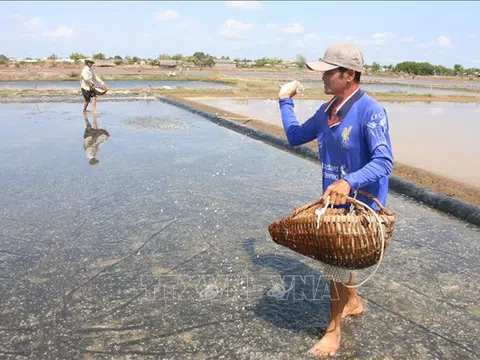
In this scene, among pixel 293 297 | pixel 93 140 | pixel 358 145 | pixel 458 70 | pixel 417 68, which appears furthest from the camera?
pixel 458 70

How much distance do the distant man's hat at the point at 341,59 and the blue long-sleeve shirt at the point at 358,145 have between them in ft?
0.69

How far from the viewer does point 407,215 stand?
5863 mm

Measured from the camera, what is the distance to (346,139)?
2719mm

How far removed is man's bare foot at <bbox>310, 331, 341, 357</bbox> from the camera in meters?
2.94

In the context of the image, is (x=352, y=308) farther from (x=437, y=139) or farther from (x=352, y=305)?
(x=437, y=139)

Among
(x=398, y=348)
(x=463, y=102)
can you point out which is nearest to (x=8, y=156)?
(x=398, y=348)

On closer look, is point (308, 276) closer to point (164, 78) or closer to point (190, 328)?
point (190, 328)

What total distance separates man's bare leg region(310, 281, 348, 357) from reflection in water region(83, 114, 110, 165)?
6.32m

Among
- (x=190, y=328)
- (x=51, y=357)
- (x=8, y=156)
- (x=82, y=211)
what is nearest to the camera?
(x=51, y=357)

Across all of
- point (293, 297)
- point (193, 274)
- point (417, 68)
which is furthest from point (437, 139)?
point (417, 68)

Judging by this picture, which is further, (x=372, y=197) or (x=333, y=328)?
(x=333, y=328)

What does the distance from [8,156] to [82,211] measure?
13.2 ft

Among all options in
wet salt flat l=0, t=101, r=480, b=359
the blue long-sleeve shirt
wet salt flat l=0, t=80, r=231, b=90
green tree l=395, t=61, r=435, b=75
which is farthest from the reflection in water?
green tree l=395, t=61, r=435, b=75

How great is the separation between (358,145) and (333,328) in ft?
4.06
